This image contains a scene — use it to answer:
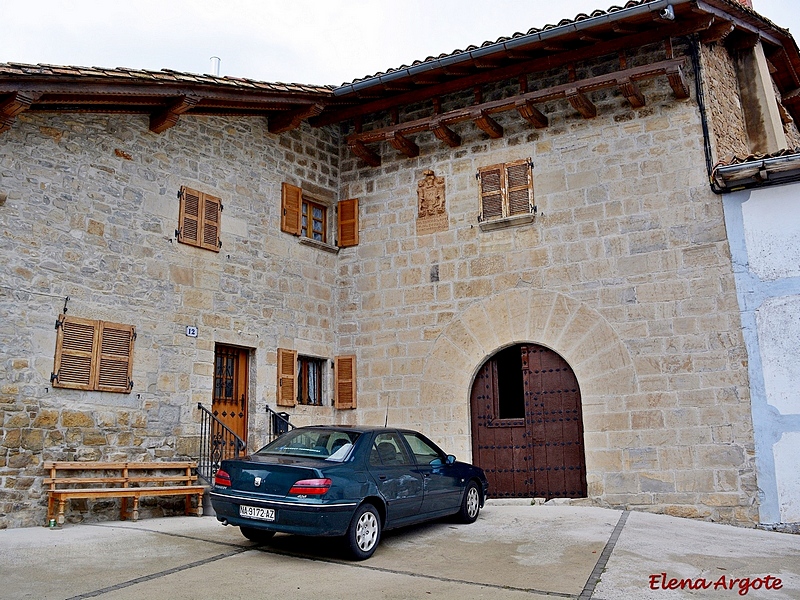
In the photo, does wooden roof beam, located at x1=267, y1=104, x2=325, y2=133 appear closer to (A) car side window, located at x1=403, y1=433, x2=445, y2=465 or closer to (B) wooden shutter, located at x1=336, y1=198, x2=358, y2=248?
(B) wooden shutter, located at x1=336, y1=198, x2=358, y2=248

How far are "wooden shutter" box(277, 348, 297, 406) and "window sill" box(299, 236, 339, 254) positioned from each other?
5.98ft

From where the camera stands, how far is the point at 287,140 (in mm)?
11883

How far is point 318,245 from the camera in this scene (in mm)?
12031

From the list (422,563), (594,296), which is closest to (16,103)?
(422,563)

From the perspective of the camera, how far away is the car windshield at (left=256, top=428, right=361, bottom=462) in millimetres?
6719

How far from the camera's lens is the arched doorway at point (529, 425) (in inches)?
399

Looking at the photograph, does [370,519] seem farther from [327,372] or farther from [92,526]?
[327,372]

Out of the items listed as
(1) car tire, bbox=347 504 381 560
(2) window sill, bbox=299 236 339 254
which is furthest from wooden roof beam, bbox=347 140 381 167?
(1) car tire, bbox=347 504 381 560

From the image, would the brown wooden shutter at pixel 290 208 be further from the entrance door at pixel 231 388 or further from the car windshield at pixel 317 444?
the car windshield at pixel 317 444

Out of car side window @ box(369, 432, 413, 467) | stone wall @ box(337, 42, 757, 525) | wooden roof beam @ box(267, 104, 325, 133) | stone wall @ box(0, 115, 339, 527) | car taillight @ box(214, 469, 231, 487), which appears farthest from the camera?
wooden roof beam @ box(267, 104, 325, 133)

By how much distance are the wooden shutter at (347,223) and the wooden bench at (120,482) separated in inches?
183

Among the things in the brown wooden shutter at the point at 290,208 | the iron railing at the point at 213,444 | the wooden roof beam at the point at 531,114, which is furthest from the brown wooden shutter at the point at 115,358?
the wooden roof beam at the point at 531,114

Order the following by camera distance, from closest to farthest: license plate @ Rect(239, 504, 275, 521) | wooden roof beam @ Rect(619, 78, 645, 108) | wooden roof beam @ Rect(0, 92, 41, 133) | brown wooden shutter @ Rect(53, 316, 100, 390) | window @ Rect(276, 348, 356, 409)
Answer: license plate @ Rect(239, 504, 275, 521)
wooden roof beam @ Rect(0, 92, 41, 133)
brown wooden shutter @ Rect(53, 316, 100, 390)
wooden roof beam @ Rect(619, 78, 645, 108)
window @ Rect(276, 348, 356, 409)

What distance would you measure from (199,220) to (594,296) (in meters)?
5.68
